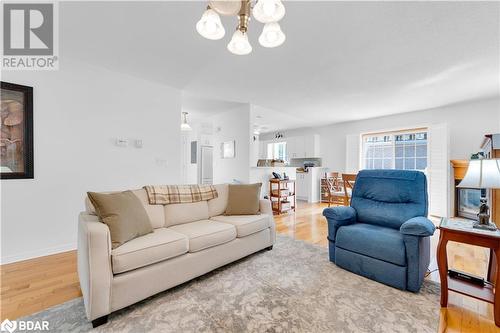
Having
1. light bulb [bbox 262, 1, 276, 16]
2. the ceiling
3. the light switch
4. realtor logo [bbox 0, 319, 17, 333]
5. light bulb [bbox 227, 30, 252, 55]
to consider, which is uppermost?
the ceiling

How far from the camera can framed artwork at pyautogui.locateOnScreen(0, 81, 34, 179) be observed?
237 cm

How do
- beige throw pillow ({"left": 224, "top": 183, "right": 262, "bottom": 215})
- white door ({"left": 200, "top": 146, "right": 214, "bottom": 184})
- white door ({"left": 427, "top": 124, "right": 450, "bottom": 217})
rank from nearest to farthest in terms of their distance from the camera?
beige throw pillow ({"left": 224, "top": 183, "right": 262, "bottom": 215}), white door ({"left": 427, "top": 124, "right": 450, "bottom": 217}), white door ({"left": 200, "top": 146, "right": 214, "bottom": 184})

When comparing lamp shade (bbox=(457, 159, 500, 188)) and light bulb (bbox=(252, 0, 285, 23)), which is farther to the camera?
lamp shade (bbox=(457, 159, 500, 188))

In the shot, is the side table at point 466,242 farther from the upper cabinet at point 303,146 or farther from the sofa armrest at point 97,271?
the upper cabinet at point 303,146

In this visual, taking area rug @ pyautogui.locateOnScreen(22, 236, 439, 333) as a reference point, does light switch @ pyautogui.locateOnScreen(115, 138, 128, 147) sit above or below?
above

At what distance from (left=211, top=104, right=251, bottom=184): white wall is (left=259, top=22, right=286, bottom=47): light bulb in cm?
313

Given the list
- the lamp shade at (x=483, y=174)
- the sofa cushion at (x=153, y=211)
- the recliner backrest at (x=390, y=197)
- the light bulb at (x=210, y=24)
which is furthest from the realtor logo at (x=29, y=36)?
the lamp shade at (x=483, y=174)

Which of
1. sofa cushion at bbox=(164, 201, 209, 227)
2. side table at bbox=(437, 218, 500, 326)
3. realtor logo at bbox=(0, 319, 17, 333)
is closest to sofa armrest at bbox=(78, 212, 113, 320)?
realtor logo at bbox=(0, 319, 17, 333)

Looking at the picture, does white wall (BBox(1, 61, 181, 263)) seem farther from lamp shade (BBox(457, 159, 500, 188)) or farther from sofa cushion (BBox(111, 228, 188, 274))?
lamp shade (BBox(457, 159, 500, 188))

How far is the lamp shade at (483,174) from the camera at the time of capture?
1.57 metres

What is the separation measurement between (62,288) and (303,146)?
641cm

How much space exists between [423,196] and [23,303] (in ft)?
A: 12.0

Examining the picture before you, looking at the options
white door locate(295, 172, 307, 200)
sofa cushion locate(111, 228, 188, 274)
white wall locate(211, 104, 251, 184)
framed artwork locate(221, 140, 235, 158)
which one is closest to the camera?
sofa cushion locate(111, 228, 188, 274)

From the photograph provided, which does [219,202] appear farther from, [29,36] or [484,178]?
[29,36]
